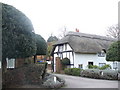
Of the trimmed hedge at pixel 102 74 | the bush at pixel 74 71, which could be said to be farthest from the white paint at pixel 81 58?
the trimmed hedge at pixel 102 74

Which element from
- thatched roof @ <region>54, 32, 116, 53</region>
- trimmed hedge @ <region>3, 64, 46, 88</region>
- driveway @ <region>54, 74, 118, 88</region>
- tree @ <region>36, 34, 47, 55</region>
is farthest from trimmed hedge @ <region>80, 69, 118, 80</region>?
trimmed hedge @ <region>3, 64, 46, 88</region>

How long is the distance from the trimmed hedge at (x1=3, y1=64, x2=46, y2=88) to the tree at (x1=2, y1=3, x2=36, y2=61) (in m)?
1.59

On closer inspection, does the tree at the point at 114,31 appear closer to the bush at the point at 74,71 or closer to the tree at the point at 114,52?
the bush at the point at 74,71

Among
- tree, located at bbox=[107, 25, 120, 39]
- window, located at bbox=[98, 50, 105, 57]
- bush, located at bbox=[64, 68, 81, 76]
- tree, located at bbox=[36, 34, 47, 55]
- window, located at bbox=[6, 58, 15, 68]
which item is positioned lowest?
bush, located at bbox=[64, 68, 81, 76]

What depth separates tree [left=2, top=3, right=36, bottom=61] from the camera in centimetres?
840

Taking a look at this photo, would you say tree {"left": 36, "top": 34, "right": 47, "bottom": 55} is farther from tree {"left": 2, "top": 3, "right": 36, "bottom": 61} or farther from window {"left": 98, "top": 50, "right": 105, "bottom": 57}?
window {"left": 98, "top": 50, "right": 105, "bottom": 57}

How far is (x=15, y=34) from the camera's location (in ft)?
28.9

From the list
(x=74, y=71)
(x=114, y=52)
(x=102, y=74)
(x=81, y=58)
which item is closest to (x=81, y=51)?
Answer: (x=81, y=58)

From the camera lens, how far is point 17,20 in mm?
8969

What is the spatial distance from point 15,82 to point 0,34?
3.95 m

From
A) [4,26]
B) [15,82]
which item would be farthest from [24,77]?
[4,26]

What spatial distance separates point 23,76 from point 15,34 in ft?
11.1

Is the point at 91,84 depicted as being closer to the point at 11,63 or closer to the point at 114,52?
the point at 114,52

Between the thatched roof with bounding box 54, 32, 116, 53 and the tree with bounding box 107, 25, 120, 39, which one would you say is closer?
the thatched roof with bounding box 54, 32, 116, 53
